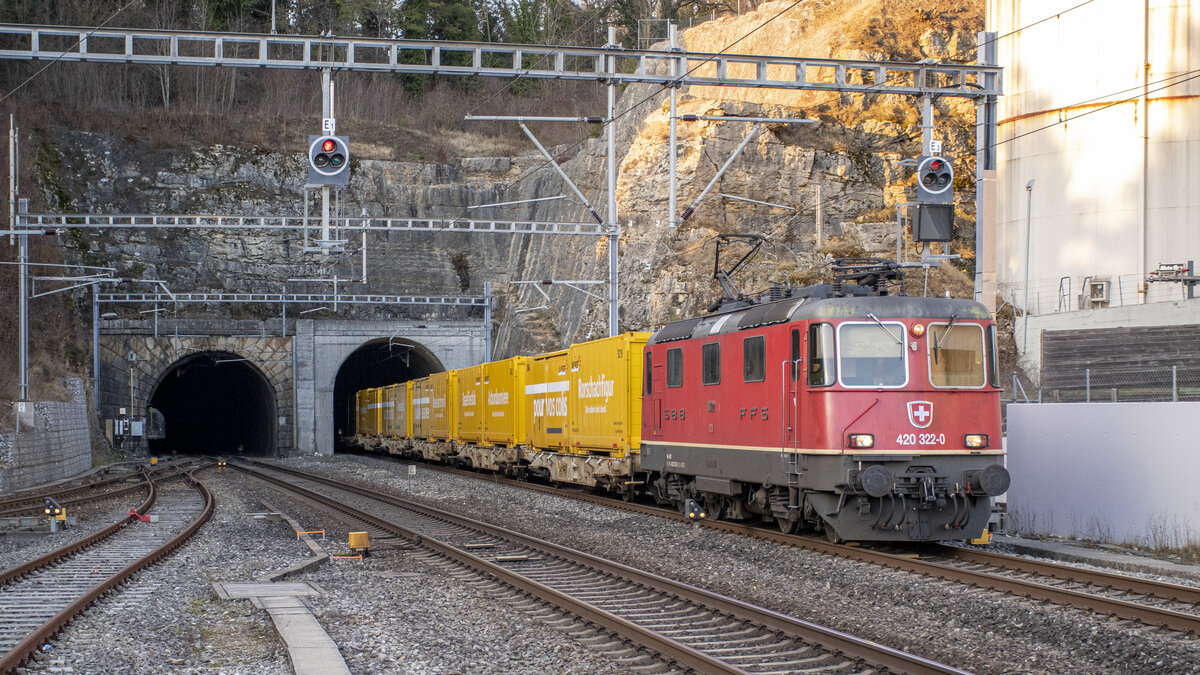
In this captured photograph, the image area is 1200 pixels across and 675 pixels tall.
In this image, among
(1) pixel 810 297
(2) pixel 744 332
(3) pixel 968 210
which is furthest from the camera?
(3) pixel 968 210

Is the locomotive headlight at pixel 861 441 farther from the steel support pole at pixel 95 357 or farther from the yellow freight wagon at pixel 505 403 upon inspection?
the steel support pole at pixel 95 357

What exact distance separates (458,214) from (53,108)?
2327 cm

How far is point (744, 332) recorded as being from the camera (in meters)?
16.2

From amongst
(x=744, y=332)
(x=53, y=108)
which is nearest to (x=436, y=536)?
(x=744, y=332)

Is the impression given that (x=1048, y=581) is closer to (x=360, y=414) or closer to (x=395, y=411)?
(x=395, y=411)

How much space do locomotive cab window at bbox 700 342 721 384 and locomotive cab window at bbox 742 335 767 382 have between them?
987 millimetres

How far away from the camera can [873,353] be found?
14.2 meters

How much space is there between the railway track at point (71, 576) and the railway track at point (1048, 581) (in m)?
8.44

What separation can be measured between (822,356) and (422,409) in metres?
32.0

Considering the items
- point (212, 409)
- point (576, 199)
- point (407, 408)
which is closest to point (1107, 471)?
point (407, 408)

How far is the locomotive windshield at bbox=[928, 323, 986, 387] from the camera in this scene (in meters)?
14.3

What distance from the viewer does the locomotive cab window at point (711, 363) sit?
56.2 ft

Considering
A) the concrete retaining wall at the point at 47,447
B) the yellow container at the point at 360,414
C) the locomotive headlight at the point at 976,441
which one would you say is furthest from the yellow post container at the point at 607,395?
the yellow container at the point at 360,414

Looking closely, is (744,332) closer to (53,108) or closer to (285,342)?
(285,342)
